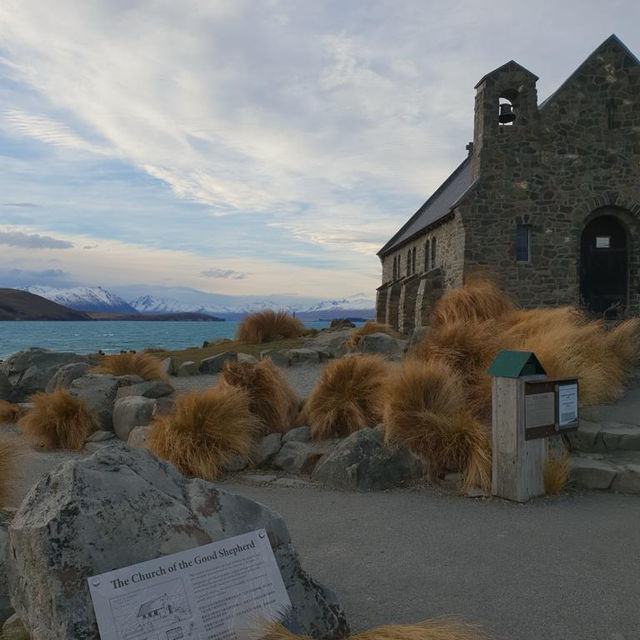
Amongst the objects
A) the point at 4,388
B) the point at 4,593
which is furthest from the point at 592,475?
the point at 4,388

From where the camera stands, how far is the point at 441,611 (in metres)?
4.18

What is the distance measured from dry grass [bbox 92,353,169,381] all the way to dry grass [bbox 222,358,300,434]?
3716 mm

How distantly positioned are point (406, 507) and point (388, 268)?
26.9 m

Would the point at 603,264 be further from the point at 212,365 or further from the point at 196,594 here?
the point at 196,594

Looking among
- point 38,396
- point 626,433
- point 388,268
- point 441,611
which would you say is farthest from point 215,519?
point 388,268

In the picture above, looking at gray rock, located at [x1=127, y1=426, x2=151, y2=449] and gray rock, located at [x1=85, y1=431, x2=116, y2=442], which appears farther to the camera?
gray rock, located at [x1=85, y1=431, x2=116, y2=442]

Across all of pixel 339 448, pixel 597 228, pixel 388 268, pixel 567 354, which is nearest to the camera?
pixel 339 448

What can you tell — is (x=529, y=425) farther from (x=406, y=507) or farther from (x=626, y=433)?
(x=626, y=433)

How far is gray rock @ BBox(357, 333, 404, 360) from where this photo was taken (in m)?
13.8

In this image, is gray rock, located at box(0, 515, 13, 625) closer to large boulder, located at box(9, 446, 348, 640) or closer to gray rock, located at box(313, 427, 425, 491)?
large boulder, located at box(9, 446, 348, 640)

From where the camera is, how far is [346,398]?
9016 millimetres

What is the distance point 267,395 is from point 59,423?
3064 millimetres

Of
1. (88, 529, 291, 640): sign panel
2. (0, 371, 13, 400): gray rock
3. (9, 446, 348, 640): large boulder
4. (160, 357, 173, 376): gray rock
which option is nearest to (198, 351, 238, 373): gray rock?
(160, 357, 173, 376): gray rock

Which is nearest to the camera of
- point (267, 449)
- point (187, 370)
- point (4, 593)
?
point (4, 593)
